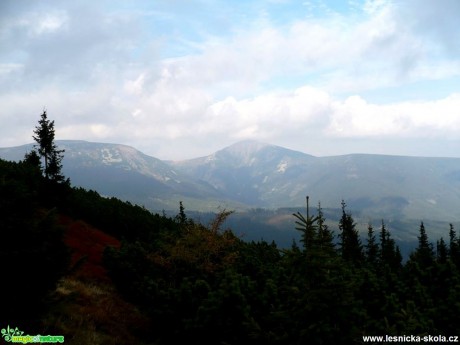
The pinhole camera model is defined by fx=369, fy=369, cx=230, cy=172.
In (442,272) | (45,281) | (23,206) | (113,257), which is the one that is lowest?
(442,272)

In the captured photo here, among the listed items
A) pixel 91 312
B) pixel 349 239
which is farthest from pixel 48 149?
pixel 349 239

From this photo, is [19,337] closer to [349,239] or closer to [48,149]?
[48,149]

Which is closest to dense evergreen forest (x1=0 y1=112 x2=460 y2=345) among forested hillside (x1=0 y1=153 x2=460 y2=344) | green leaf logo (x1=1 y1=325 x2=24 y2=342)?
forested hillside (x1=0 y1=153 x2=460 y2=344)

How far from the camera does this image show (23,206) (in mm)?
11133

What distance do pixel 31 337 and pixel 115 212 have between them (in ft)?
147

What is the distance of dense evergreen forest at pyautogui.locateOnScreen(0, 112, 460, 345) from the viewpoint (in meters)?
10.8

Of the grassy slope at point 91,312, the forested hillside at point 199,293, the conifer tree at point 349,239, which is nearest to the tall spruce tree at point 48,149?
the forested hillside at point 199,293

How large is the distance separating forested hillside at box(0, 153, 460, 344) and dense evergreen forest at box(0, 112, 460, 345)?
0.14 ft

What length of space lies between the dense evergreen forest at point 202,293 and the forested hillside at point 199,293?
4 centimetres

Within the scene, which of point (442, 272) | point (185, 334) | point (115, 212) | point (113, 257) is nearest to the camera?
point (185, 334)

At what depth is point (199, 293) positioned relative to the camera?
19.3 m

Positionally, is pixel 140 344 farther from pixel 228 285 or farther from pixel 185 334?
pixel 228 285

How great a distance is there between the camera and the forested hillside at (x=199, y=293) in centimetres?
1078

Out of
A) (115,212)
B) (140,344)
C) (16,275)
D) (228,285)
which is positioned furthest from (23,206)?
(115,212)
